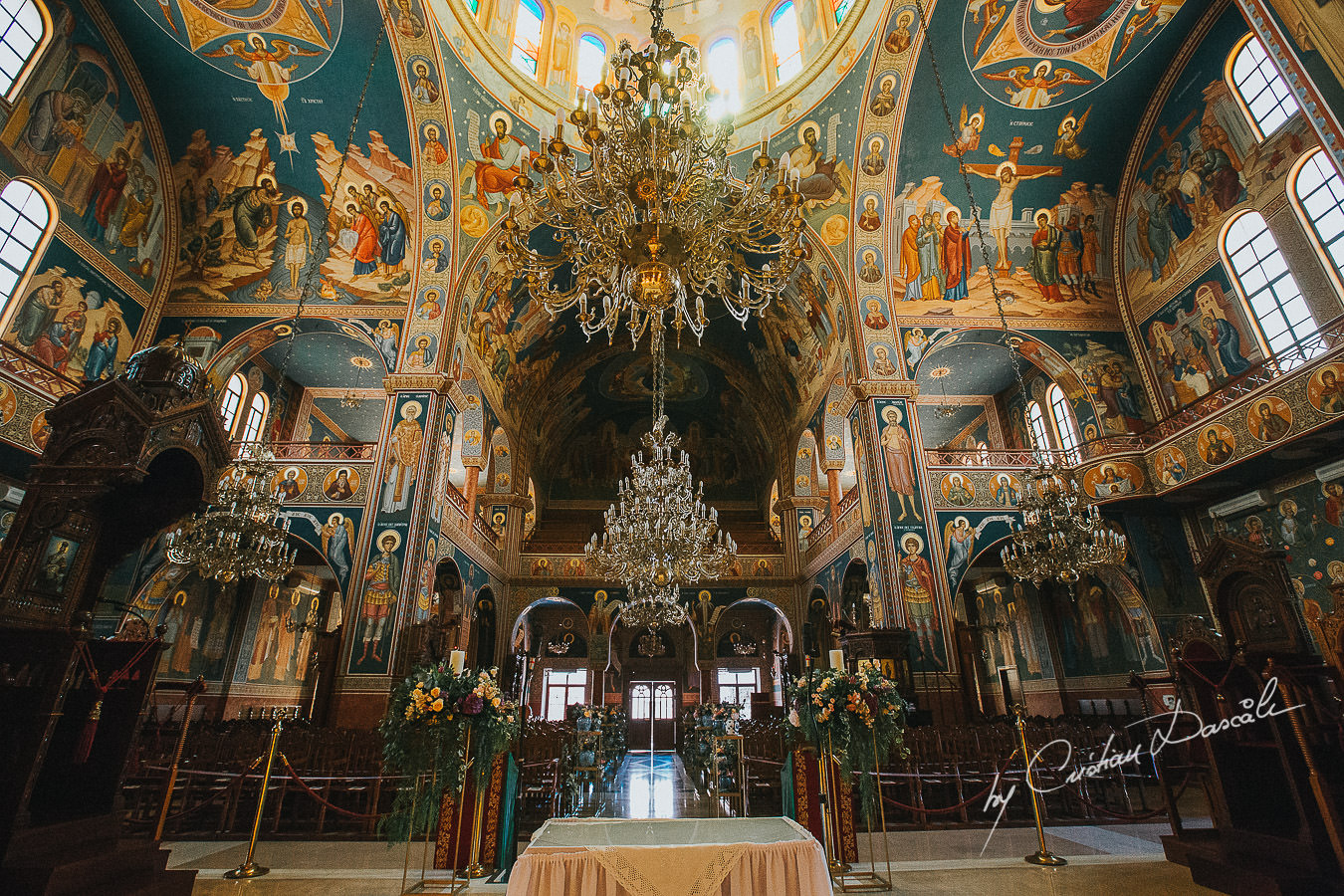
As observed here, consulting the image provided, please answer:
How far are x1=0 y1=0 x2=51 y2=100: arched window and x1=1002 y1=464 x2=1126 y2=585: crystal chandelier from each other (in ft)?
51.9

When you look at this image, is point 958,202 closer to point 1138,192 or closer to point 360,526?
point 1138,192

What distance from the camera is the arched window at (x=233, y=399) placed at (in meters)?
13.6

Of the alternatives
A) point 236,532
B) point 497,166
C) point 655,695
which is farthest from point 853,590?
point 236,532

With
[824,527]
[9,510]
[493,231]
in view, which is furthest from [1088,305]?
[9,510]

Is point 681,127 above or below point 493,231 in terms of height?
below

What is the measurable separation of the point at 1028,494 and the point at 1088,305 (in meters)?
6.38

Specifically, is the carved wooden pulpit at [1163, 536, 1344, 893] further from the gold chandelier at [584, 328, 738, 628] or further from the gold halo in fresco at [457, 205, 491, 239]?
the gold halo in fresco at [457, 205, 491, 239]

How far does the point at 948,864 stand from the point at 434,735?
4497 millimetres

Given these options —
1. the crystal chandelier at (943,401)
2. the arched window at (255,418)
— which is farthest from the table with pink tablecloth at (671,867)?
the arched window at (255,418)

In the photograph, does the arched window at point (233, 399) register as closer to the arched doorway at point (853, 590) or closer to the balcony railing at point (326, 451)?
the balcony railing at point (326, 451)

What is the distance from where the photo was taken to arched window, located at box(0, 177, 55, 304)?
8523 mm

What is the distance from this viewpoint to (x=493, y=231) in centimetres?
1255

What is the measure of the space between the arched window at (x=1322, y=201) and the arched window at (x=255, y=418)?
20990mm

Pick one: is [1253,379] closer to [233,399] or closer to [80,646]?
[80,646]
